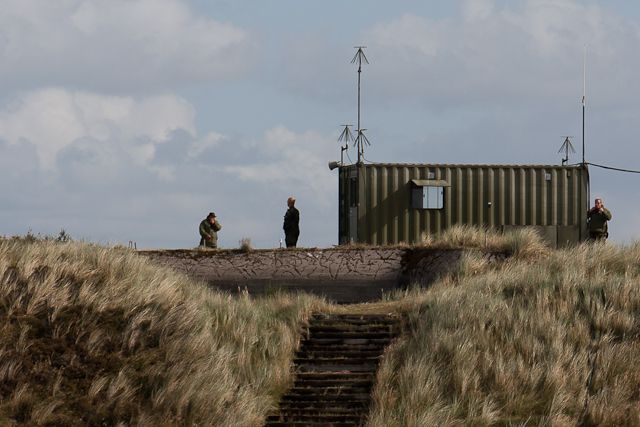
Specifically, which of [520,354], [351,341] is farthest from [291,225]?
[520,354]

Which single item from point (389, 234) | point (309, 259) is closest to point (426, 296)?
point (309, 259)

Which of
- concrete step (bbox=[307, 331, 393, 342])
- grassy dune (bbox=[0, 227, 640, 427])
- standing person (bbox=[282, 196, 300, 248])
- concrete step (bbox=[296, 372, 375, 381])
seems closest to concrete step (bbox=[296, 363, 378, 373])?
concrete step (bbox=[296, 372, 375, 381])

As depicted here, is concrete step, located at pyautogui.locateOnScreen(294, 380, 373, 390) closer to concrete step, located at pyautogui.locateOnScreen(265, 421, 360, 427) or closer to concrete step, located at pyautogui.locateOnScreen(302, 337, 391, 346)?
concrete step, located at pyautogui.locateOnScreen(265, 421, 360, 427)

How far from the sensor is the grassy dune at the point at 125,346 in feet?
60.3

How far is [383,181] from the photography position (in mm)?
36562

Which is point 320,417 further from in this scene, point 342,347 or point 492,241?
point 492,241

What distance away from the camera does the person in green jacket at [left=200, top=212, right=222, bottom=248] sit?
35219 mm

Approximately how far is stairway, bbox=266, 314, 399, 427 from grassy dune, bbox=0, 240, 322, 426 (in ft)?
1.15

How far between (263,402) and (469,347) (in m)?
4.08

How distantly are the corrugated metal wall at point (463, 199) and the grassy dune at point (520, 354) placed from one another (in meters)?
10.5

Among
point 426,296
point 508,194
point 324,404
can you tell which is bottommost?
point 324,404

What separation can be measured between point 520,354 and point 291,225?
15407 mm

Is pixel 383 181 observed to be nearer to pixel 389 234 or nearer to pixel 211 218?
pixel 389 234

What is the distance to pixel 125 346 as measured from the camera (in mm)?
19797
